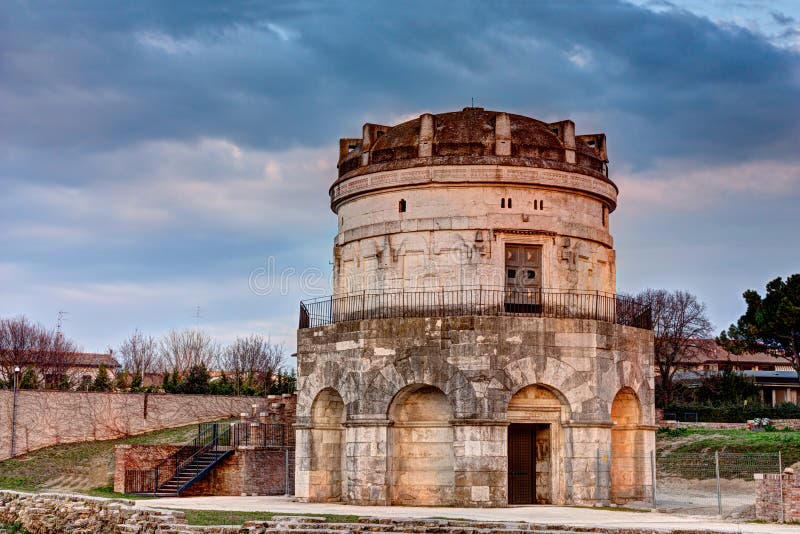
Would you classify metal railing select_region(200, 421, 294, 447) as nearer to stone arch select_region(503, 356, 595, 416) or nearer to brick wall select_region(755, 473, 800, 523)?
stone arch select_region(503, 356, 595, 416)

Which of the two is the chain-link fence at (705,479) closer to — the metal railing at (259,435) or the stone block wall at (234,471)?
the stone block wall at (234,471)

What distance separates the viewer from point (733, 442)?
48438 mm

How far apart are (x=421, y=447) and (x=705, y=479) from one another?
1640cm

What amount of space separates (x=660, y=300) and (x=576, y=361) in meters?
56.8

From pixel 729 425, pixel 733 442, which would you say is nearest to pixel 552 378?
pixel 733 442

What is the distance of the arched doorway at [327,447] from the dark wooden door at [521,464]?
18.5 feet

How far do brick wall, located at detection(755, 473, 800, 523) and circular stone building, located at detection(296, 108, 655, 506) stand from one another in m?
6.02

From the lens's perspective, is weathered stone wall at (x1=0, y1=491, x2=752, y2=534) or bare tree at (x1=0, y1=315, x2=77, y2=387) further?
bare tree at (x1=0, y1=315, x2=77, y2=387)

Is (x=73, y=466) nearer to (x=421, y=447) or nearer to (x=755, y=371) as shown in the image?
(x=421, y=447)

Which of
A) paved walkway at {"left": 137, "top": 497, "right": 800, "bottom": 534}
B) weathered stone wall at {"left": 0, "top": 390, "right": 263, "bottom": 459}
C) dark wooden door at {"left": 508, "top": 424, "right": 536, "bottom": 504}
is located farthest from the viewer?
weathered stone wall at {"left": 0, "top": 390, "right": 263, "bottom": 459}

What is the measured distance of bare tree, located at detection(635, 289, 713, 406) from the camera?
79.6 metres

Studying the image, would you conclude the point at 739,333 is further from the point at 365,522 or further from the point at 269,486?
the point at 365,522

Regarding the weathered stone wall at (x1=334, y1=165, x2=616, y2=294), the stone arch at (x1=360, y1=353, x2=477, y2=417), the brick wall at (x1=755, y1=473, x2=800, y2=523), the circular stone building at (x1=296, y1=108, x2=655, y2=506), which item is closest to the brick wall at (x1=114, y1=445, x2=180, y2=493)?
the circular stone building at (x1=296, y1=108, x2=655, y2=506)

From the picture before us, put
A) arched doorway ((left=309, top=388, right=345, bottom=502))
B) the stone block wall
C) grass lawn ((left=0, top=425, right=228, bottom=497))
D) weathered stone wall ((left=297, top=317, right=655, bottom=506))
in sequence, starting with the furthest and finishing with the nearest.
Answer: grass lawn ((left=0, top=425, right=228, bottom=497)) → the stone block wall → arched doorway ((left=309, top=388, right=345, bottom=502)) → weathered stone wall ((left=297, top=317, right=655, bottom=506))
